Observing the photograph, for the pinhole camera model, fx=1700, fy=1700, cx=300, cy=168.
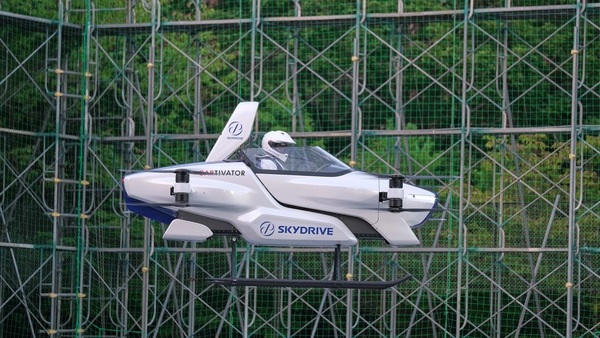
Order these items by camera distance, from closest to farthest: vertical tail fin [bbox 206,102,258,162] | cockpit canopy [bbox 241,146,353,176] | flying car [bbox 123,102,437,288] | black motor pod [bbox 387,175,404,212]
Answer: black motor pod [bbox 387,175,404,212]
flying car [bbox 123,102,437,288]
cockpit canopy [bbox 241,146,353,176]
vertical tail fin [bbox 206,102,258,162]

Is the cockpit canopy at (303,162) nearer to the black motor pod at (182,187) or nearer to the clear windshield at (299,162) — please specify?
the clear windshield at (299,162)

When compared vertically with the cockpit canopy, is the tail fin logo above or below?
above

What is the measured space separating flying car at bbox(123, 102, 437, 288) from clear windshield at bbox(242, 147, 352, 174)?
0.05 feet

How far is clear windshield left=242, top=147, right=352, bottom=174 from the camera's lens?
61.3 ft

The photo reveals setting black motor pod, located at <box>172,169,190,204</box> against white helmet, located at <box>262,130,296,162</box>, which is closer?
black motor pod, located at <box>172,169,190,204</box>

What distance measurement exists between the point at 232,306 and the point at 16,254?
10.9 ft

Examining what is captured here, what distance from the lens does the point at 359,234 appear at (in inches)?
736

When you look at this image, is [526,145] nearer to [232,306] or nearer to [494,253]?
[494,253]

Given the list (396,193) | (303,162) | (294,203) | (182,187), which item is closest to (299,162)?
(303,162)

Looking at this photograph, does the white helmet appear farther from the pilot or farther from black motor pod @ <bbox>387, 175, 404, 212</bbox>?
black motor pod @ <bbox>387, 175, 404, 212</bbox>

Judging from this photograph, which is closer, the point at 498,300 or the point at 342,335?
the point at 498,300

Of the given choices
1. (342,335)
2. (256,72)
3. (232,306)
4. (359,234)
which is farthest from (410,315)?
(359,234)

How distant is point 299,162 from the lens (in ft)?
61.5

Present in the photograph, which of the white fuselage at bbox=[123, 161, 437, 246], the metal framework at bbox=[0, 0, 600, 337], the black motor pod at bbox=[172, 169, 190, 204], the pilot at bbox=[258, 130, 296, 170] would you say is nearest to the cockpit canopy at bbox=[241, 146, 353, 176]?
the pilot at bbox=[258, 130, 296, 170]
